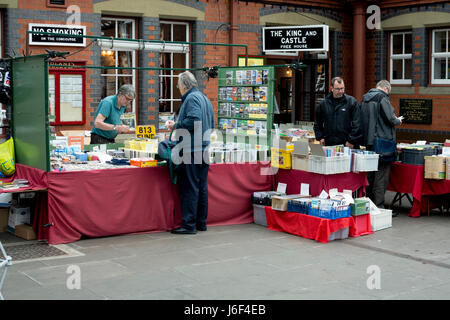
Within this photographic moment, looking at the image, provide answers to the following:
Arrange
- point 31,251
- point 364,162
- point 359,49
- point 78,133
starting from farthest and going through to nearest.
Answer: point 359,49
point 78,133
point 364,162
point 31,251

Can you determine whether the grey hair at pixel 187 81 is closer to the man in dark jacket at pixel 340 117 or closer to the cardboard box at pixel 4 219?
the man in dark jacket at pixel 340 117

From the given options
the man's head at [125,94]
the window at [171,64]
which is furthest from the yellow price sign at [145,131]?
the window at [171,64]

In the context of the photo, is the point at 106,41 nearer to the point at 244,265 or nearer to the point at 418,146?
the point at 244,265

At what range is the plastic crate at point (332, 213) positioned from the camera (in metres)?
8.29

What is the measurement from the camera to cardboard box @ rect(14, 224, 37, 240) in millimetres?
8266

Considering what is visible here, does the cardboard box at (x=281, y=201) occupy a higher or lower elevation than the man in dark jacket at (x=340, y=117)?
lower

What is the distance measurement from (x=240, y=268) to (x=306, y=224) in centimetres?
177

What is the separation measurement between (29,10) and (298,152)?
6.09m

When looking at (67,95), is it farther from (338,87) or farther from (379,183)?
(379,183)

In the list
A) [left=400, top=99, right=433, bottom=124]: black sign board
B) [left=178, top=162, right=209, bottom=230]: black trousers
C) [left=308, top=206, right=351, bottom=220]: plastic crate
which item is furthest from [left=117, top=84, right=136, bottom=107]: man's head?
[left=400, top=99, right=433, bottom=124]: black sign board

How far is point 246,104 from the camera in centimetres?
1030

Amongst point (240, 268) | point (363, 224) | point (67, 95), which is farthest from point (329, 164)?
point (67, 95)

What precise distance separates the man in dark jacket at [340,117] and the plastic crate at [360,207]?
160 centimetres

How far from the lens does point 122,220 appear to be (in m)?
8.48
